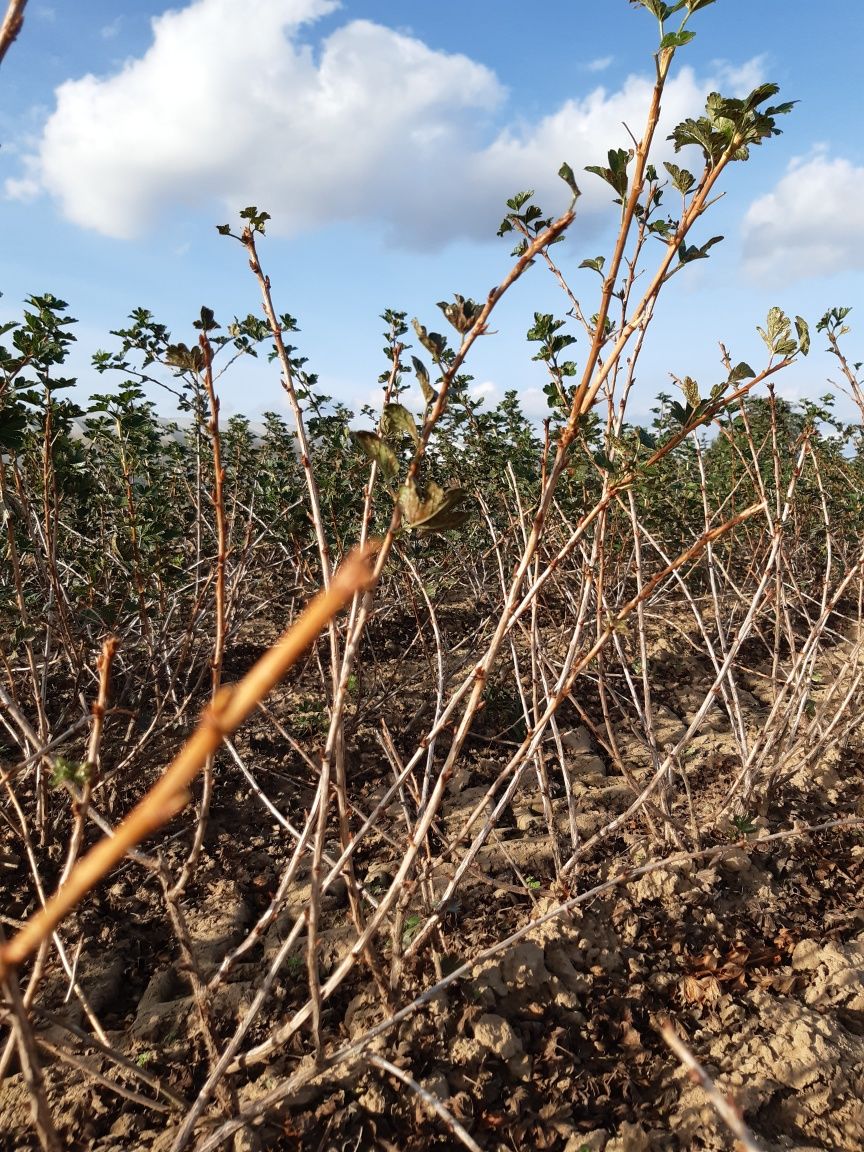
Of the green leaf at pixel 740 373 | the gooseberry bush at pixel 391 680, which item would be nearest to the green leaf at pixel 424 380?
the gooseberry bush at pixel 391 680

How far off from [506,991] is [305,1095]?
68cm

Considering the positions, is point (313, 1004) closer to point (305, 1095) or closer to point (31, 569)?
point (305, 1095)

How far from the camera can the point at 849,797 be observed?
11.0 ft

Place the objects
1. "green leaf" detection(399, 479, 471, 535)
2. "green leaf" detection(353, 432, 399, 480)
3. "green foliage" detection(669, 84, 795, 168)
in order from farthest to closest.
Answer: "green foliage" detection(669, 84, 795, 168)
"green leaf" detection(353, 432, 399, 480)
"green leaf" detection(399, 479, 471, 535)

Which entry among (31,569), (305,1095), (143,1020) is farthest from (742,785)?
(31,569)

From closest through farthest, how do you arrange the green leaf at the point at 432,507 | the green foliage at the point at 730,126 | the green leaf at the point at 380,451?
1. the green leaf at the point at 432,507
2. the green leaf at the point at 380,451
3. the green foliage at the point at 730,126

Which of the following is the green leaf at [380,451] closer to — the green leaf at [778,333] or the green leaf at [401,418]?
the green leaf at [401,418]

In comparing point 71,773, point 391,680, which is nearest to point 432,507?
point 71,773

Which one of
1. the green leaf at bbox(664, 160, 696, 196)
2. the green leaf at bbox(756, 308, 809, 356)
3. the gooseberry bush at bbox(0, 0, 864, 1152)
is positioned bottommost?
the gooseberry bush at bbox(0, 0, 864, 1152)

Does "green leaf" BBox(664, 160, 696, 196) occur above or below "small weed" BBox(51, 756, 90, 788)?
above

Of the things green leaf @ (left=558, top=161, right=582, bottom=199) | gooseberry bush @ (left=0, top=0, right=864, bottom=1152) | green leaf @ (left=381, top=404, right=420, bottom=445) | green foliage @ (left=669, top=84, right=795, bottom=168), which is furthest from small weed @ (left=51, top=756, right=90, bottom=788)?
green foliage @ (left=669, top=84, right=795, bottom=168)

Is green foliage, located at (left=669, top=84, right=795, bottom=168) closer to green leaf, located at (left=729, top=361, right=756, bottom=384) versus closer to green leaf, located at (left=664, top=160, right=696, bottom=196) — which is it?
green leaf, located at (left=664, top=160, right=696, bottom=196)

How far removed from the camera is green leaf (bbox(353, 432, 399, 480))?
110 centimetres

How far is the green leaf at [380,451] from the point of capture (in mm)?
1102
